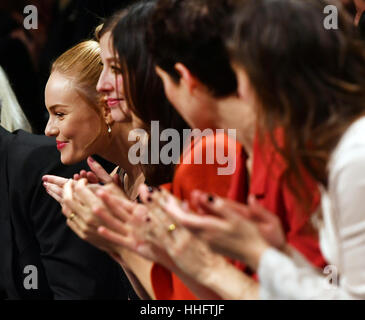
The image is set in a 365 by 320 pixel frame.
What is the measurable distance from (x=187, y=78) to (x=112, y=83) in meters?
0.50

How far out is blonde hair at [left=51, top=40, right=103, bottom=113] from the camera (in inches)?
82.0

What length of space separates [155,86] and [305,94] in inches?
22.9

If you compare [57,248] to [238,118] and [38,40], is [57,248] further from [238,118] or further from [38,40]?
[38,40]

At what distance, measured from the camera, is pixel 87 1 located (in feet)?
Result: 10.0

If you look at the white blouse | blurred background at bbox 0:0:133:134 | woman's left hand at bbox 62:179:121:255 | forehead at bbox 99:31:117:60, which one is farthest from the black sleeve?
blurred background at bbox 0:0:133:134

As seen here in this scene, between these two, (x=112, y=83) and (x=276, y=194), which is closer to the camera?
(x=276, y=194)

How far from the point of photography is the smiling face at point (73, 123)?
205cm

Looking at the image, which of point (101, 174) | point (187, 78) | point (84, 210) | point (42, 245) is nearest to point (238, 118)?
point (187, 78)

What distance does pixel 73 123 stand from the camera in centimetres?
206

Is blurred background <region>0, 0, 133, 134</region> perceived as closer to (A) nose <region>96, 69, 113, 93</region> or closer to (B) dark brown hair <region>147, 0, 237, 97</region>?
(A) nose <region>96, 69, 113, 93</region>

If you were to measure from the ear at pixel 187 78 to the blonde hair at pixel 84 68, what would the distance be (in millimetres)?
726

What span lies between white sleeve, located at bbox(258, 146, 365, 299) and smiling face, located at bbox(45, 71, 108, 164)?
0.95 meters
